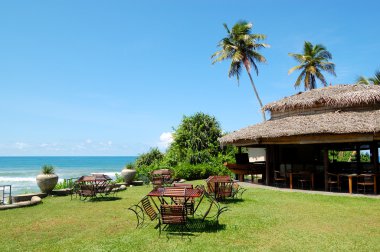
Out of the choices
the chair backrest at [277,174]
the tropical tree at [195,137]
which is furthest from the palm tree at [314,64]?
the chair backrest at [277,174]

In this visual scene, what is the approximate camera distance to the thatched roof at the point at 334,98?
53.9 feet

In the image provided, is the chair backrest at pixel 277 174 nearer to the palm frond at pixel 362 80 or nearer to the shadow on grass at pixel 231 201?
the shadow on grass at pixel 231 201

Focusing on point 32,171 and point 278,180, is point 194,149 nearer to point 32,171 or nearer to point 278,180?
point 278,180

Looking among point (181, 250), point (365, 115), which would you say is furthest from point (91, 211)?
point (365, 115)

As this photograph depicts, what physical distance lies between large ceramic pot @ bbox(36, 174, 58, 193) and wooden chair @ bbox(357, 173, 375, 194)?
504 inches

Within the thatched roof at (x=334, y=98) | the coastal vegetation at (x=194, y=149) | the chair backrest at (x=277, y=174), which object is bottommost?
the chair backrest at (x=277, y=174)

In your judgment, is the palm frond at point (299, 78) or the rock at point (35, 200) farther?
the palm frond at point (299, 78)

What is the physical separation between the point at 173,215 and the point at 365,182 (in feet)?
33.0

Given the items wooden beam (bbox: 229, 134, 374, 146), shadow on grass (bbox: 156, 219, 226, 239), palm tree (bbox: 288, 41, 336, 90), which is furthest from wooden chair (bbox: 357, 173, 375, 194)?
palm tree (bbox: 288, 41, 336, 90)

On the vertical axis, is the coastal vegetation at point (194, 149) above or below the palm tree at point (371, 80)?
below

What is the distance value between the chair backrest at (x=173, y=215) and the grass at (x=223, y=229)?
0.35 m

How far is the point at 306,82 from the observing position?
38844 mm

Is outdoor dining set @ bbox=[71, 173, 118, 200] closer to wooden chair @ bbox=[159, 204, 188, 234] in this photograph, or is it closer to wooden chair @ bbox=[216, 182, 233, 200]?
wooden chair @ bbox=[216, 182, 233, 200]

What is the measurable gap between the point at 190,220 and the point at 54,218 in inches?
157
